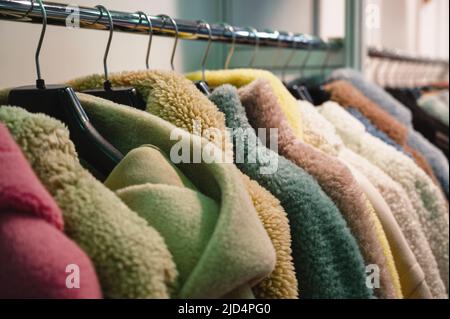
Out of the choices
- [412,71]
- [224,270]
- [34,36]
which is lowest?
[412,71]

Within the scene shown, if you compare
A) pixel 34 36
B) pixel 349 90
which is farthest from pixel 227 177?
pixel 349 90

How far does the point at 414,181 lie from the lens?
73 cm

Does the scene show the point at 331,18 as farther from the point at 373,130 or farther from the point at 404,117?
the point at 373,130

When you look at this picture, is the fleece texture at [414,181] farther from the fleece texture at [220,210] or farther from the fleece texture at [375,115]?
the fleece texture at [220,210]

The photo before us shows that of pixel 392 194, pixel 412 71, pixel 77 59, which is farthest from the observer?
pixel 412 71

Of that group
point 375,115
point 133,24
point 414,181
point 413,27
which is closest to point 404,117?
point 375,115

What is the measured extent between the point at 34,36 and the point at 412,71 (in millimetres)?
1532

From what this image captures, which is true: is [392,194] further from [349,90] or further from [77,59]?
[77,59]

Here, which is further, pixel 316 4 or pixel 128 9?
pixel 316 4

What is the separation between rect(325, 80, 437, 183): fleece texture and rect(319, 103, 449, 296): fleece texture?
9 centimetres

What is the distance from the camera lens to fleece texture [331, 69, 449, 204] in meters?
0.90

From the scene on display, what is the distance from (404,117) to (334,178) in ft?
1.66

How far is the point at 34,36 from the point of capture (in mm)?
729

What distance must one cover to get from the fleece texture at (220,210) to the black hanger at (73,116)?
2cm
